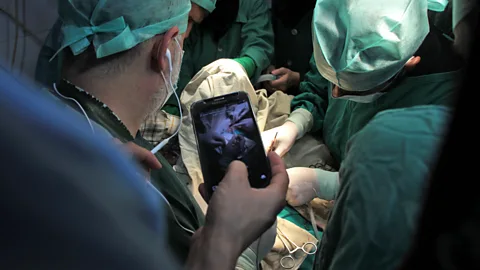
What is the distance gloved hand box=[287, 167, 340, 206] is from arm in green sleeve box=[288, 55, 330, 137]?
256mm

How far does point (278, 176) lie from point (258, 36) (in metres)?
1.00

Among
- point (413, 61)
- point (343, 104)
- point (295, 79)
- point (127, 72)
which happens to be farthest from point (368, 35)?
point (295, 79)

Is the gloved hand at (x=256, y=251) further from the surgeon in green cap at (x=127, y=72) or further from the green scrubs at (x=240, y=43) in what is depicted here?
the green scrubs at (x=240, y=43)

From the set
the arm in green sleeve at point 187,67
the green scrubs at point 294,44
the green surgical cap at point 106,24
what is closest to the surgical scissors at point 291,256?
the green surgical cap at point 106,24

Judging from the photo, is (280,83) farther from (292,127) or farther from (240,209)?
(240,209)

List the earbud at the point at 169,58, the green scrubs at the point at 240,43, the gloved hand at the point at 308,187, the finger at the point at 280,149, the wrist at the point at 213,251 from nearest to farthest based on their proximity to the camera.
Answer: the wrist at the point at 213,251, the earbud at the point at 169,58, the gloved hand at the point at 308,187, the finger at the point at 280,149, the green scrubs at the point at 240,43

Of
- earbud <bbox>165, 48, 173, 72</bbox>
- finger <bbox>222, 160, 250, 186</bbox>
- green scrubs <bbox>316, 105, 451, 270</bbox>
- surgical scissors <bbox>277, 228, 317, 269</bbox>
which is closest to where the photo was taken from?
green scrubs <bbox>316, 105, 451, 270</bbox>

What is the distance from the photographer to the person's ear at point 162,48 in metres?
0.96

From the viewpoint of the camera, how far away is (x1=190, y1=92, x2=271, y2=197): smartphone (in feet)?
3.00

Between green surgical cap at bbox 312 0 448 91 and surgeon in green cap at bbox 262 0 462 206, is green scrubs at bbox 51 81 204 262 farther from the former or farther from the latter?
green surgical cap at bbox 312 0 448 91

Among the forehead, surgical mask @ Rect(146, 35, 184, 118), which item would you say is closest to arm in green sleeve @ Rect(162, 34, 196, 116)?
the forehead

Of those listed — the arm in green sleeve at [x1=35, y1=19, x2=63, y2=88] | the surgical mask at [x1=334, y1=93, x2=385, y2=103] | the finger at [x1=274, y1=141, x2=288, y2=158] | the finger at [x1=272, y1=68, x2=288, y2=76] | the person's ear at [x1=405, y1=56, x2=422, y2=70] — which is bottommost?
the finger at [x1=272, y1=68, x2=288, y2=76]

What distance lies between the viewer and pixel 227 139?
95 cm

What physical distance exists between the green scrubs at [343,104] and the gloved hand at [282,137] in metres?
0.12
